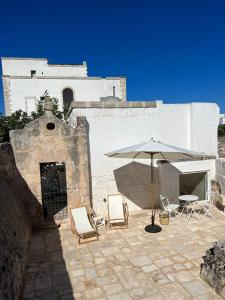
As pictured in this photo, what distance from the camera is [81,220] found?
326 inches

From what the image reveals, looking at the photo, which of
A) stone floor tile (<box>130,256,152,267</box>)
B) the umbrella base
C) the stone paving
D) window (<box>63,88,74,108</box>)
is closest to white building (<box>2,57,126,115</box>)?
window (<box>63,88,74,108</box>)

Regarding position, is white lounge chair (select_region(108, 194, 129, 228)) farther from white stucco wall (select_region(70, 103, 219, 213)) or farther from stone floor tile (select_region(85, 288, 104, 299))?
stone floor tile (select_region(85, 288, 104, 299))

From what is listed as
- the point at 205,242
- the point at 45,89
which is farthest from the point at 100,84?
the point at 205,242

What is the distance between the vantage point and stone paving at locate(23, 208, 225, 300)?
17.0 ft

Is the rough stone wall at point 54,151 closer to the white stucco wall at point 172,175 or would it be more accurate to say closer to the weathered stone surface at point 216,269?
the white stucco wall at point 172,175

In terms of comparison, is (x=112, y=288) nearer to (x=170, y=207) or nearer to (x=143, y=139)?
(x=170, y=207)

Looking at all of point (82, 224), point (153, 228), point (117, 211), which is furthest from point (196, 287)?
point (117, 211)

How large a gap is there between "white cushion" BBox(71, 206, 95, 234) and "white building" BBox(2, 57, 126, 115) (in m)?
28.1

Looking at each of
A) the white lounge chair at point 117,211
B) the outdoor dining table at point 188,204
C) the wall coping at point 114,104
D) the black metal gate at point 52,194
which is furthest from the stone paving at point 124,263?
the wall coping at point 114,104

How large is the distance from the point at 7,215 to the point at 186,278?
4753 mm

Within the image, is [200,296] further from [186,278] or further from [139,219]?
[139,219]

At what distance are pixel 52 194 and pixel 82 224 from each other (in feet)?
8.24

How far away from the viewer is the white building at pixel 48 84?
1296 inches

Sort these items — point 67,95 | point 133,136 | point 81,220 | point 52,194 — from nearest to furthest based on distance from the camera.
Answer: point 81,220, point 52,194, point 133,136, point 67,95
